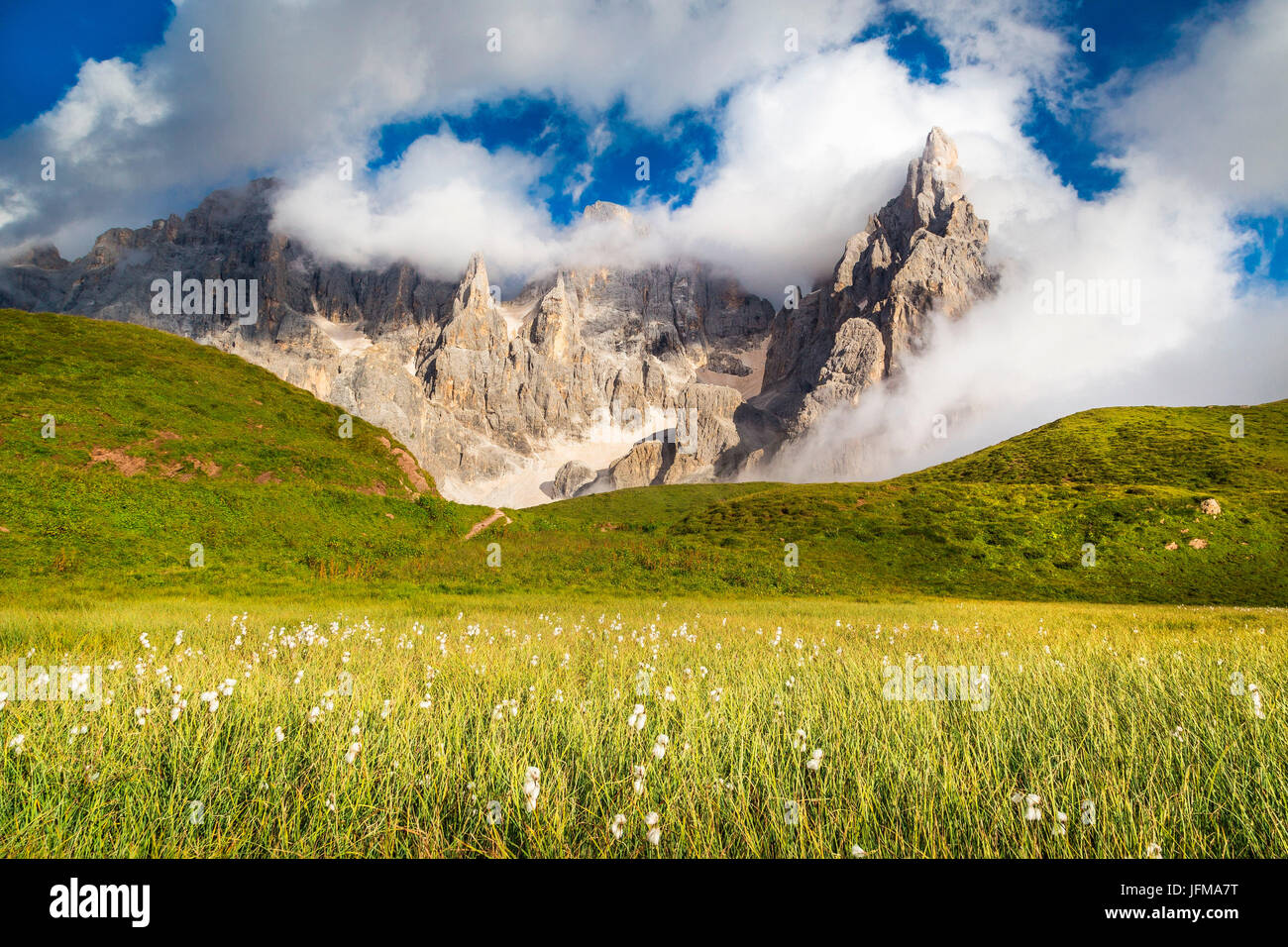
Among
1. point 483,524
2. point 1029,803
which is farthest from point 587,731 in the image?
point 483,524

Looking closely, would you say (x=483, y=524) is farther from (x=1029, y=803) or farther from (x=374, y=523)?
(x=1029, y=803)

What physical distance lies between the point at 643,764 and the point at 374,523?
40.1 metres

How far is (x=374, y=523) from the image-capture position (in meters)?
38.7

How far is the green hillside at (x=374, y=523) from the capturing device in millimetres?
27219

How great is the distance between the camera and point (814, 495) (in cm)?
7056

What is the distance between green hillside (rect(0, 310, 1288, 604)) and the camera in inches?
1072

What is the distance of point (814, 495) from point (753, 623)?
59653mm

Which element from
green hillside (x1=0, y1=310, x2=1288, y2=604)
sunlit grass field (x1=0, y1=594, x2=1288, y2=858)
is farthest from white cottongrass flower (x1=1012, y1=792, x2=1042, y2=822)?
green hillside (x1=0, y1=310, x2=1288, y2=604)

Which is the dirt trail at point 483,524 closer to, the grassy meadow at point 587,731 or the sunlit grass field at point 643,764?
the grassy meadow at point 587,731

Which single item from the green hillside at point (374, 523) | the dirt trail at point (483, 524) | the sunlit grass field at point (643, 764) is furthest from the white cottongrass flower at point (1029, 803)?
the dirt trail at point (483, 524)

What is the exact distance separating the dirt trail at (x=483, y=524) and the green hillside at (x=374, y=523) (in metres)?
0.57
